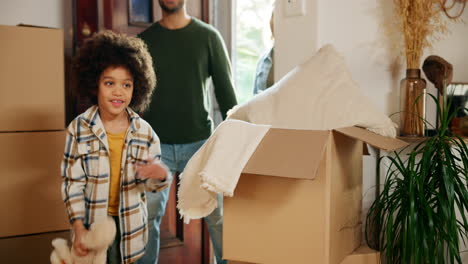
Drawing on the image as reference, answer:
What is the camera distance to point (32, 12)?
2.36 metres

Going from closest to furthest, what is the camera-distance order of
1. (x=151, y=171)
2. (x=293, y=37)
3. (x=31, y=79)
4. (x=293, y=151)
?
1. (x=293, y=151)
2. (x=151, y=171)
3. (x=293, y=37)
4. (x=31, y=79)

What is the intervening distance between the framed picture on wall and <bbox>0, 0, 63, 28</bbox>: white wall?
1.11ft

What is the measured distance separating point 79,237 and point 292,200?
29.0 inches

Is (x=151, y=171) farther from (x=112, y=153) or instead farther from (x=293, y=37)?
(x=293, y=37)

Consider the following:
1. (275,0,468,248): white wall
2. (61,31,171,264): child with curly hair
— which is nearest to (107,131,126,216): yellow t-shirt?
(61,31,171,264): child with curly hair

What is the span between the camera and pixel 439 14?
218cm

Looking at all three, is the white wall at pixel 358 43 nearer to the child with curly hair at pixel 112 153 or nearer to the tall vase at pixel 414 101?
the tall vase at pixel 414 101

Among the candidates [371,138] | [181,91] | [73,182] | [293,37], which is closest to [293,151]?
[371,138]

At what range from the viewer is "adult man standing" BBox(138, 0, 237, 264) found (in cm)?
224

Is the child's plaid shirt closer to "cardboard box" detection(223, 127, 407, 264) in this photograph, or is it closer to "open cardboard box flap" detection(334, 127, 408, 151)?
"cardboard box" detection(223, 127, 407, 264)

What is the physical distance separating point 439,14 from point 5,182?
1.98m

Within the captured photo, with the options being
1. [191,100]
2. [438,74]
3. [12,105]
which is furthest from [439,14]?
[12,105]

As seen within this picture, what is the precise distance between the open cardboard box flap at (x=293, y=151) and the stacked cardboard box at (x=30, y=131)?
1.05 meters

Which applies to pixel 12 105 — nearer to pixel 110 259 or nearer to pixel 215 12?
pixel 110 259
